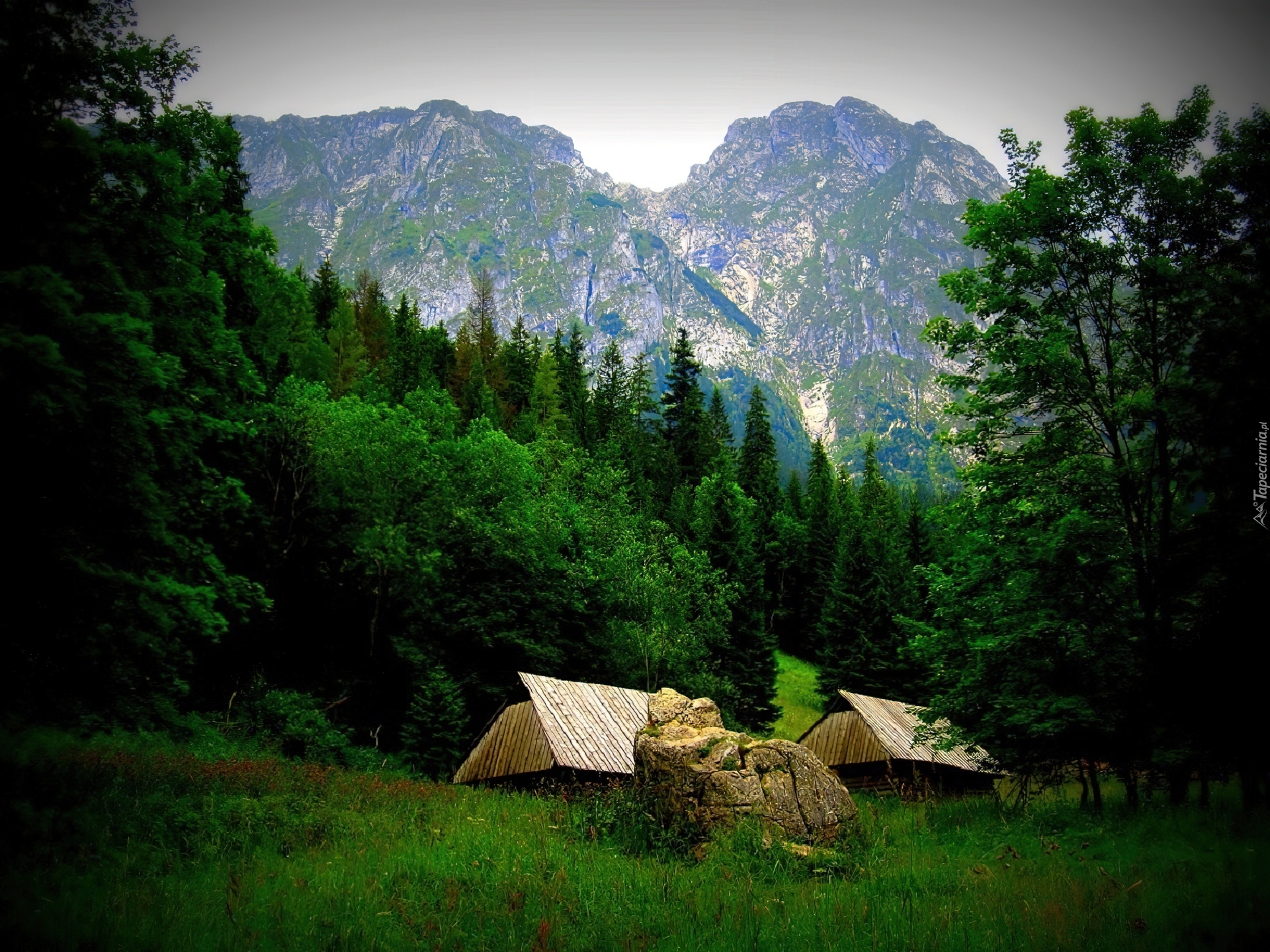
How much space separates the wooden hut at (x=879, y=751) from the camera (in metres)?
32.2

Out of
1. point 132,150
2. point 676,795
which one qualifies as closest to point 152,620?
point 132,150

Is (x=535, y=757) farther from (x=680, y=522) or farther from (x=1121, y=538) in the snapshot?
(x=680, y=522)

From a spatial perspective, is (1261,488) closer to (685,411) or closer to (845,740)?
(845,740)

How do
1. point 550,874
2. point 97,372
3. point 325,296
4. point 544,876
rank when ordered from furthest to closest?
1. point 325,296
2. point 97,372
3. point 550,874
4. point 544,876

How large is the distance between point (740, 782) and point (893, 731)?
78.7 feet

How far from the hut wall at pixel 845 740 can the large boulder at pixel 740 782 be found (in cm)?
2064

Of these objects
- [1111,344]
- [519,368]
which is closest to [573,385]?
[519,368]

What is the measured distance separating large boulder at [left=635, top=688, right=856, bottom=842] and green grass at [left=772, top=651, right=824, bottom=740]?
A: 30699 millimetres

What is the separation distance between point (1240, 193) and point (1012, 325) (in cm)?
482

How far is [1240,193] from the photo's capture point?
15422 mm

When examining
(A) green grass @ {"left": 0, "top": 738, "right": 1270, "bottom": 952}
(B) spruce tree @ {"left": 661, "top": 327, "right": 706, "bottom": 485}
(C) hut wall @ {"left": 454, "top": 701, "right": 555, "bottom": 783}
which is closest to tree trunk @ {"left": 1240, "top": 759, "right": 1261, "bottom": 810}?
(A) green grass @ {"left": 0, "top": 738, "right": 1270, "bottom": 952}

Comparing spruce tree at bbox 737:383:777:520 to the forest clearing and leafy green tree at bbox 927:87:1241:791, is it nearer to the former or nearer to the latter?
leafy green tree at bbox 927:87:1241:791

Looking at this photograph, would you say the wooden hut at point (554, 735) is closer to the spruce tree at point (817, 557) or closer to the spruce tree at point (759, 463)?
the spruce tree at point (817, 557)

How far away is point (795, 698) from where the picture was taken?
53.7 metres
